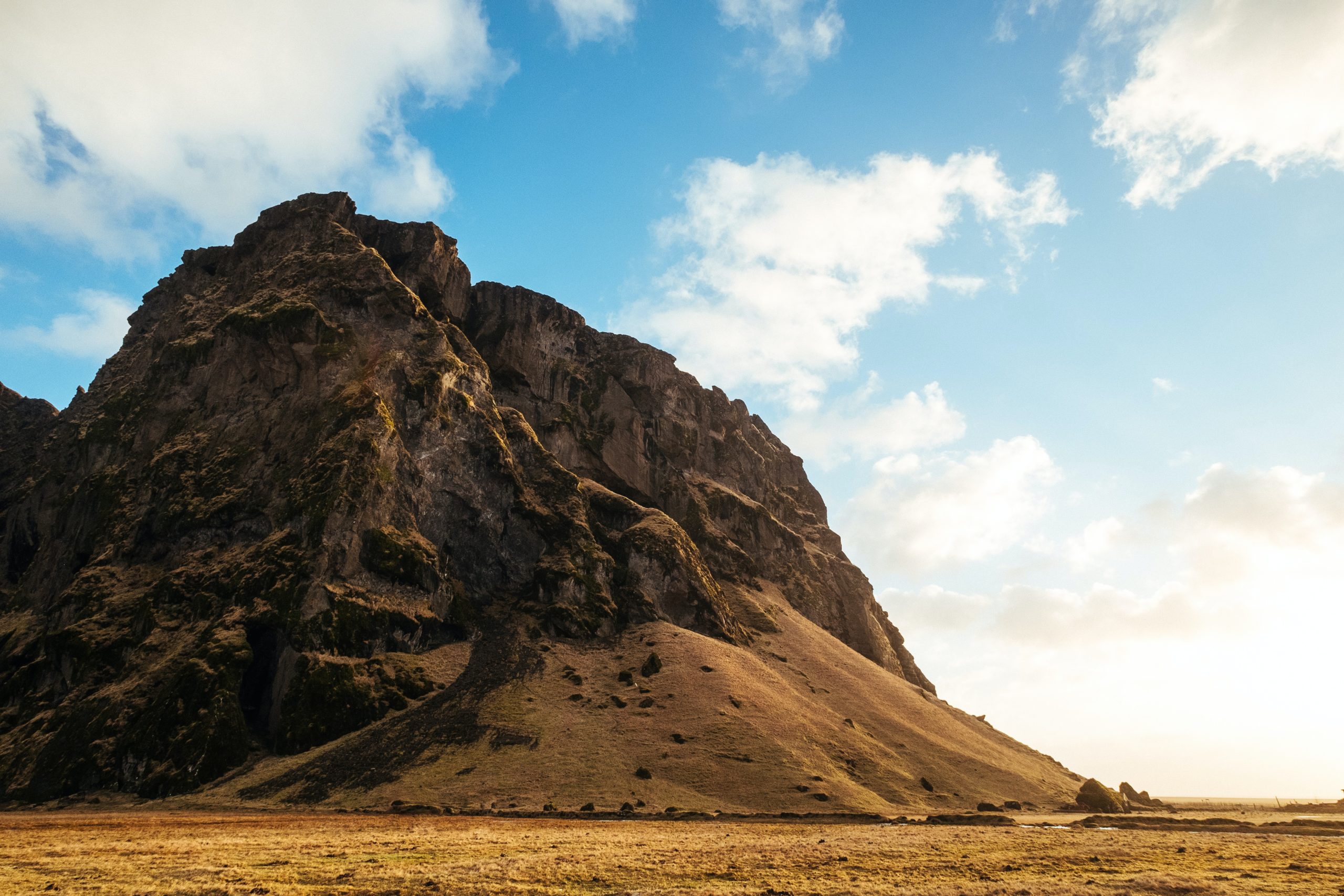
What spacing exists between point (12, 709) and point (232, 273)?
9096 cm

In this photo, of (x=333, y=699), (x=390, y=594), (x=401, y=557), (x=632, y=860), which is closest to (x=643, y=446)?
(x=401, y=557)

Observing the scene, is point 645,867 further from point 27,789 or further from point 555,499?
point 555,499

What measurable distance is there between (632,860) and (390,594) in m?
78.6

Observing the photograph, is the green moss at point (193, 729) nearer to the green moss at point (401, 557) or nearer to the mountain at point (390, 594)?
the mountain at point (390, 594)

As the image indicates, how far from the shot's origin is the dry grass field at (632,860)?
30.5m

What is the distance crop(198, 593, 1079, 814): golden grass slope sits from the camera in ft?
260

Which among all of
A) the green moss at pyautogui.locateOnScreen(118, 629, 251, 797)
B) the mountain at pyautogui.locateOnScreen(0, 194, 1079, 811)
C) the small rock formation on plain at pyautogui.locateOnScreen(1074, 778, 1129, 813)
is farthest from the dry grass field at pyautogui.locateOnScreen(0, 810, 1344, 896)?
the small rock formation on plain at pyautogui.locateOnScreen(1074, 778, 1129, 813)

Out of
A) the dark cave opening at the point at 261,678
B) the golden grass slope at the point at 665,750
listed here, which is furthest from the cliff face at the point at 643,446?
the dark cave opening at the point at 261,678

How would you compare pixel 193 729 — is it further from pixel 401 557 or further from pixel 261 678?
pixel 401 557

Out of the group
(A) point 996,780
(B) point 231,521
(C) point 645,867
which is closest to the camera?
(C) point 645,867

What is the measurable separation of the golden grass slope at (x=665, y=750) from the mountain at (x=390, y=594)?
0.48m

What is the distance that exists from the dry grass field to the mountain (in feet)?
89.1

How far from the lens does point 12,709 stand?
97.6 metres

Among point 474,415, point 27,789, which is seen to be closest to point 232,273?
point 474,415
